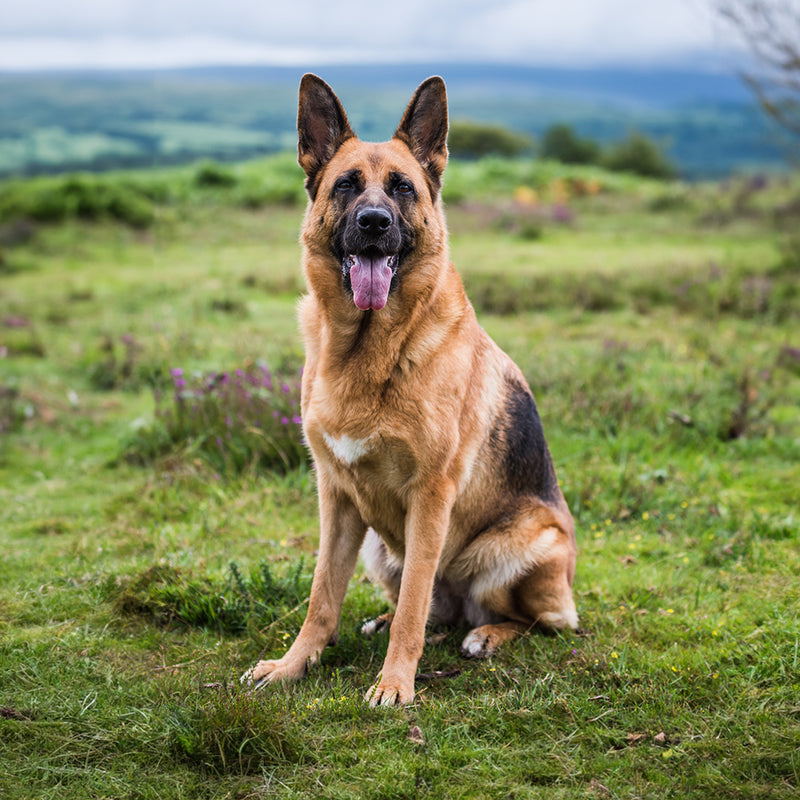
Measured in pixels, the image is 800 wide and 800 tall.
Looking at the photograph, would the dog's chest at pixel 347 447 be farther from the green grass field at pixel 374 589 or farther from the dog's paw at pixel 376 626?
the dog's paw at pixel 376 626

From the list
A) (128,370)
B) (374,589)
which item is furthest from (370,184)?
(128,370)

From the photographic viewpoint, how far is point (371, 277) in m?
3.47

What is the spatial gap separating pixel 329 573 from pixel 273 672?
19.9 inches

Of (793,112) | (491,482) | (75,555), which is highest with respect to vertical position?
(793,112)

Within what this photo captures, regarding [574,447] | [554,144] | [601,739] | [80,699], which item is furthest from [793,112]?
[554,144]

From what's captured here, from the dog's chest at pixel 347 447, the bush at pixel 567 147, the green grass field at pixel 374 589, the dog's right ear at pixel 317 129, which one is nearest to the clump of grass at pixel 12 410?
the green grass field at pixel 374 589

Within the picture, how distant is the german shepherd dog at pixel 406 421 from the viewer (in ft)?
11.3

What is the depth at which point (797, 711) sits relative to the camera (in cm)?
314

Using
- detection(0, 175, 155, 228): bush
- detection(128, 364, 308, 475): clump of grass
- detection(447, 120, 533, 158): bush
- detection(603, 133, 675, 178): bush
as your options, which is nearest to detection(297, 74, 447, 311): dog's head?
detection(128, 364, 308, 475): clump of grass

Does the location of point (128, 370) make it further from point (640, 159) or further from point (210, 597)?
point (640, 159)

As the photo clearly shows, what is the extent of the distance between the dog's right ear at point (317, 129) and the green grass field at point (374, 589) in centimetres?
209

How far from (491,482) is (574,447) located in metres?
2.68

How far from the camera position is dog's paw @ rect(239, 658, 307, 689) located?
356 centimetres

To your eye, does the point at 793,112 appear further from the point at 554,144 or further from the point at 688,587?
the point at 554,144
